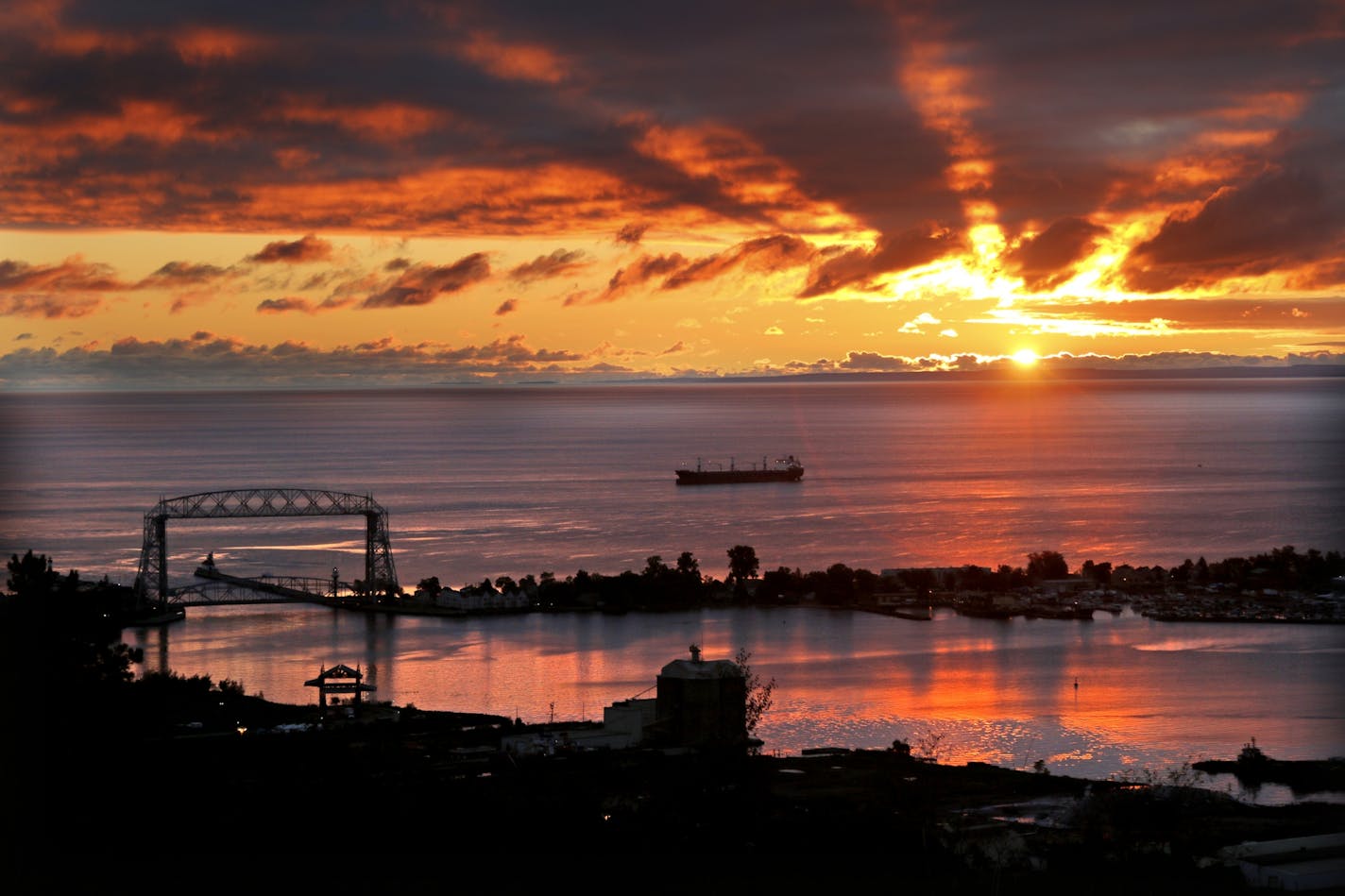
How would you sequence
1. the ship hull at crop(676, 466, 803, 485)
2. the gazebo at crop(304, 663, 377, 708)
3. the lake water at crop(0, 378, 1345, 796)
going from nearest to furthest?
1. the gazebo at crop(304, 663, 377, 708)
2. the lake water at crop(0, 378, 1345, 796)
3. the ship hull at crop(676, 466, 803, 485)

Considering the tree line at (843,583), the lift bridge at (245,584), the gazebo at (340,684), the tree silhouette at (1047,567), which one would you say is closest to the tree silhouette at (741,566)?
the tree line at (843,583)

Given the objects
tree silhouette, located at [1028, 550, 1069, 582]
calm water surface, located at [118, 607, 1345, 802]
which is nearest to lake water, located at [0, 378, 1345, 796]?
calm water surface, located at [118, 607, 1345, 802]

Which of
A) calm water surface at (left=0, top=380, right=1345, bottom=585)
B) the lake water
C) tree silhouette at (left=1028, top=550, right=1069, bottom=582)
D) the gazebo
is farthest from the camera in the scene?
calm water surface at (left=0, top=380, right=1345, bottom=585)

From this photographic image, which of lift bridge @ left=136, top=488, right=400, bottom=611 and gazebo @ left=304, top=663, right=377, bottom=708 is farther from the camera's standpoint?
lift bridge @ left=136, top=488, right=400, bottom=611

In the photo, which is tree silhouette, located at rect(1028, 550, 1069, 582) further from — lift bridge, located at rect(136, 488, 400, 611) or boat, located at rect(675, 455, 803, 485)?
boat, located at rect(675, 455, 803, 485)

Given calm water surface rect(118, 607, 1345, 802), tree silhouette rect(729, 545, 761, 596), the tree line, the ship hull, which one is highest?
the ship hull

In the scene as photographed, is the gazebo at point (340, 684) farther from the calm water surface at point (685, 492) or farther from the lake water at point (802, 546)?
the calm water surface at point (685, 492)

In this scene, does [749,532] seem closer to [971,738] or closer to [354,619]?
[354,619]
